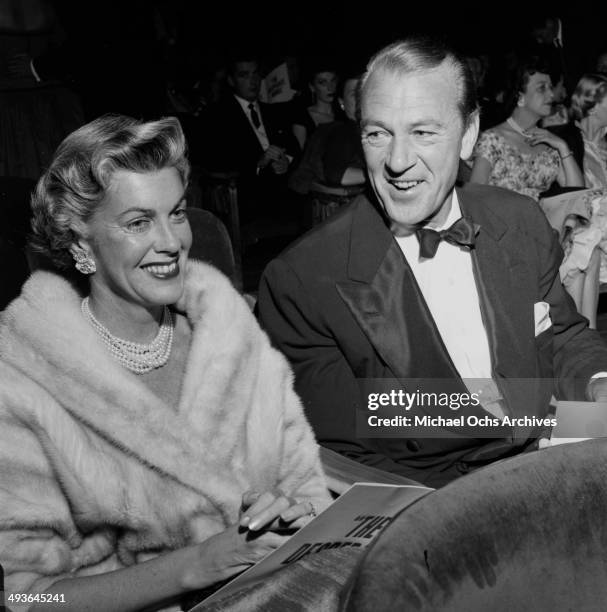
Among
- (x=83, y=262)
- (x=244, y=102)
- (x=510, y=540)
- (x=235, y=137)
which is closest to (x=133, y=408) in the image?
(x=83, y=262)

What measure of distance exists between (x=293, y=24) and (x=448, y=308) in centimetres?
542

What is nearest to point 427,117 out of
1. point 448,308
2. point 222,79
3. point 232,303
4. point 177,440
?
point 448,308

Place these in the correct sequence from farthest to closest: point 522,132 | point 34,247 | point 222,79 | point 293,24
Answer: point 293,24 → point 222,79 → point 522,132 → point 34,247

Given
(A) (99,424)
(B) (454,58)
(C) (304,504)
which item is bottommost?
(C) (304,504)

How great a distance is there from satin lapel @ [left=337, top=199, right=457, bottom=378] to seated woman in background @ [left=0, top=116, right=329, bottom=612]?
0.94ft

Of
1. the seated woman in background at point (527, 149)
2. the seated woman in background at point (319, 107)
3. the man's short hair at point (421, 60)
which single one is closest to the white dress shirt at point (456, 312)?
the man's short hair at point (421, 60)

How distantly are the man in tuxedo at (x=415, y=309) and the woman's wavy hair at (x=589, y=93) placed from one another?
3.29 metres

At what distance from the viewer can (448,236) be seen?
2.32 metres

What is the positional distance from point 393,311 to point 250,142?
3.65 metres

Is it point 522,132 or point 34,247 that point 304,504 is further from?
point 522,132

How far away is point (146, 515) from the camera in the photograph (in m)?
1.75

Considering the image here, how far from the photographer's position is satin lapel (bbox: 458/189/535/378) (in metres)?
2.31

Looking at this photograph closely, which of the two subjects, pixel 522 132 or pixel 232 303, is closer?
pixel 232 303

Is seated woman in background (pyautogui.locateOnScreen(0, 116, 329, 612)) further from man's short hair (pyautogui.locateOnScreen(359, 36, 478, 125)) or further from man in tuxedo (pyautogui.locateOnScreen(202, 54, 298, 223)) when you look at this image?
man in tuxedo (pyautogui.locateOnScreen(202, 54, 298, 223))
